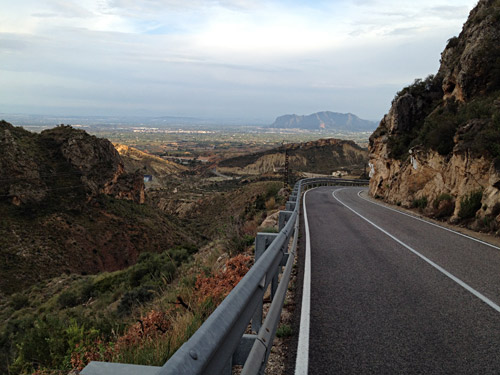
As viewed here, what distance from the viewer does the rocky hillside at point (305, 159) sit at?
4887 inches

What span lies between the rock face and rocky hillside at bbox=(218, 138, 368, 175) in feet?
244

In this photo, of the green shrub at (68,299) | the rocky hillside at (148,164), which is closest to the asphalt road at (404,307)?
the green shrub at (68,299)

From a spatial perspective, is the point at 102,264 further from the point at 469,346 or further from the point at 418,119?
the point at 469,346

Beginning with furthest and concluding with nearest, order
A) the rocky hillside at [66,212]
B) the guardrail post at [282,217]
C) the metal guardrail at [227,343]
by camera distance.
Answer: the rocky hillside at [66,212], the guardrail post at [282,217], the metal guardrail at [227,343]

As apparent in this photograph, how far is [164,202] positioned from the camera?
228ft

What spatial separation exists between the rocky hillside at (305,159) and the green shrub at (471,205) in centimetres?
10619

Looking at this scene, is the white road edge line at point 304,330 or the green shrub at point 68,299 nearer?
the white road edge line at point 304,330

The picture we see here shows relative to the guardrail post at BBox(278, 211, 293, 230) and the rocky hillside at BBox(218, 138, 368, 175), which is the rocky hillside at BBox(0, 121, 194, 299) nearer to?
the guardrail post at BBox(278, 211, 293, 230)

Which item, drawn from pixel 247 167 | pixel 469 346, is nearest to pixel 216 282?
pixel 469 346

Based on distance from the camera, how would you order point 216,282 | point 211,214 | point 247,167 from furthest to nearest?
point 247,167 → point 211,214 → point 216,282

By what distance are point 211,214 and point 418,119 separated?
118ft

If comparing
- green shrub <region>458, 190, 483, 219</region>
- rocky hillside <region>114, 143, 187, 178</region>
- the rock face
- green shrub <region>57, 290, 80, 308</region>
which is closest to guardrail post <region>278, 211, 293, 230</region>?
green shrub <region>458, 190, 483, 219</region>

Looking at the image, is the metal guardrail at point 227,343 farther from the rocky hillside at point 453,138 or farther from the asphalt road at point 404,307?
the rocky hillside at point 453,138

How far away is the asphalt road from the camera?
12.2 ft
